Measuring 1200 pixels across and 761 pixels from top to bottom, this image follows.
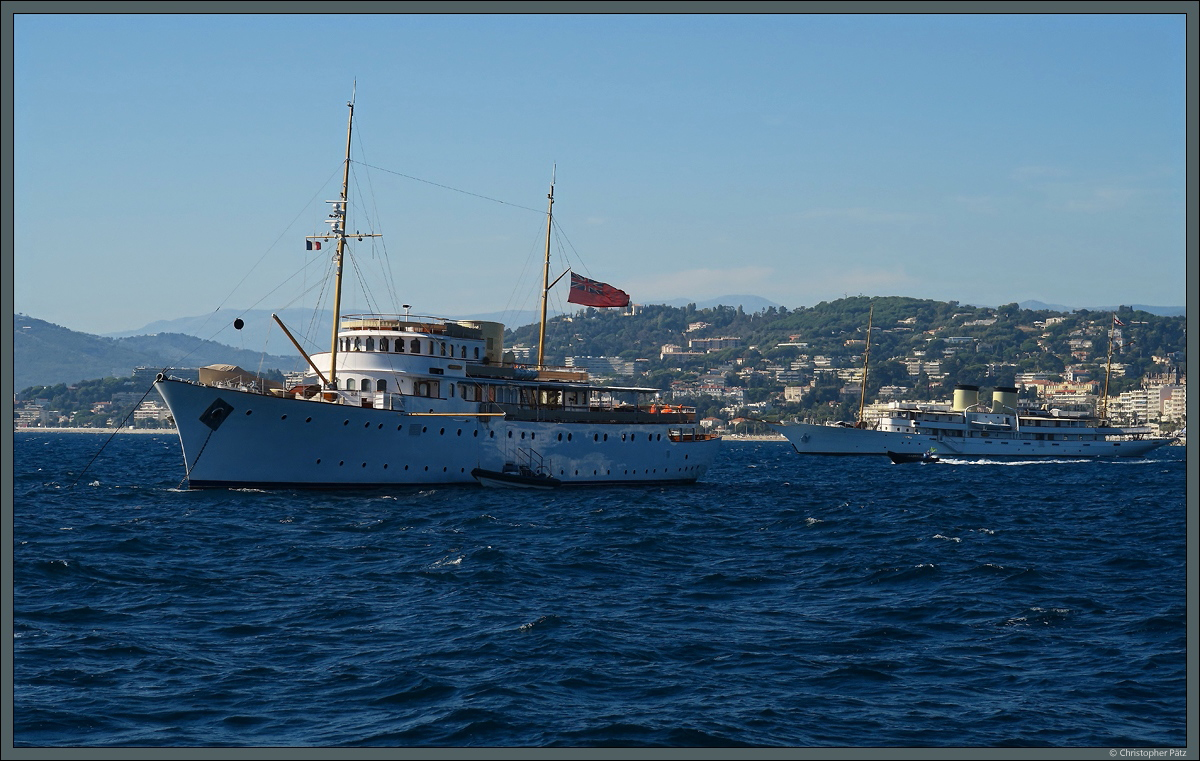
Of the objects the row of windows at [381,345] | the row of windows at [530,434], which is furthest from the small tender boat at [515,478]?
the row of windows at [381,345]

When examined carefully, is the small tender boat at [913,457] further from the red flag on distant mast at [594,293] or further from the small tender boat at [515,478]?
the small tender boat at [515,478]

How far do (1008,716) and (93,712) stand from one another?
12772 millimetres

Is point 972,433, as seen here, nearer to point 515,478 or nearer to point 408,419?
point 515,478

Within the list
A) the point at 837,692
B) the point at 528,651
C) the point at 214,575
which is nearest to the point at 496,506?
the point at 214,575

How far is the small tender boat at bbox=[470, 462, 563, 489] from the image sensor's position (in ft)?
166

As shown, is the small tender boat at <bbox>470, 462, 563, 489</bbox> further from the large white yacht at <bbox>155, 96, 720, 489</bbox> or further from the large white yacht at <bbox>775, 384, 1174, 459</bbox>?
the large white yacht at <bbox>775, 384, 1174, 459</bbox>

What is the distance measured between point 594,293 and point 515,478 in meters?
11.8

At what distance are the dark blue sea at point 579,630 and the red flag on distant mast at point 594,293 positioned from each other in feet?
58.9

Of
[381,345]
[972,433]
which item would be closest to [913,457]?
[972,433]

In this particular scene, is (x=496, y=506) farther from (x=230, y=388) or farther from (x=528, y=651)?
(x=528, y=651)

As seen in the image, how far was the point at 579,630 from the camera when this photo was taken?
21594 millimetres

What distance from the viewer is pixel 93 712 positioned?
52.3 ft

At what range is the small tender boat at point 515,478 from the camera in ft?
166

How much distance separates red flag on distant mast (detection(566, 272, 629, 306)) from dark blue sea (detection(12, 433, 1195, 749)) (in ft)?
58.9
